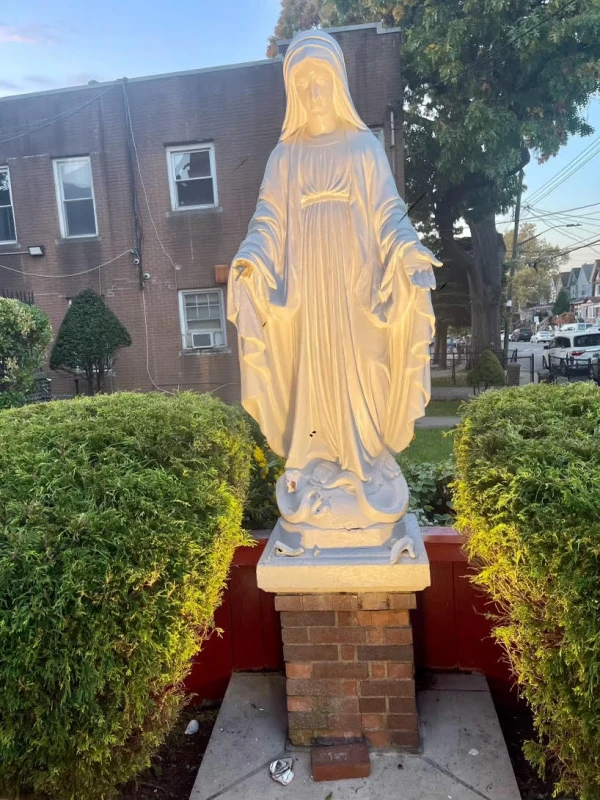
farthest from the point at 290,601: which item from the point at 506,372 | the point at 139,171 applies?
the point at 506,372

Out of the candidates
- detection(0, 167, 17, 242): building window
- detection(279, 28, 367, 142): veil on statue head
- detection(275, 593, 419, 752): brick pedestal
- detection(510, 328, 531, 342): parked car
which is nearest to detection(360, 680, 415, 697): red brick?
detection(275, 593, 419, 752): brick pedestal

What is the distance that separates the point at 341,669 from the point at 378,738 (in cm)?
34

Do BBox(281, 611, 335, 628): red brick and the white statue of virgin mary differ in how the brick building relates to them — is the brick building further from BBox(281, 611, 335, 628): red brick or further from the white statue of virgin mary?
BBox(281, 611, 335, 628): red brick

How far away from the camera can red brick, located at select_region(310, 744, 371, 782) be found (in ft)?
7.32

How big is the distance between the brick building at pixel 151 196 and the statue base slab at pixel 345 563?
10.2 m

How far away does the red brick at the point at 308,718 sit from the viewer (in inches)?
94.1

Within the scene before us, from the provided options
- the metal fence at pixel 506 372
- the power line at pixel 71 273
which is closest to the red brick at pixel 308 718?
the metal fence at pixel 506 372

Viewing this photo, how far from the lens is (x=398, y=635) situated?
232cm

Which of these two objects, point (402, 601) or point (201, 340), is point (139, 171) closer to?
point (201, 340)

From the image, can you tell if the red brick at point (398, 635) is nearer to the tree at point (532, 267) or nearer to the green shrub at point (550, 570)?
the green shrub at point (550, 570)

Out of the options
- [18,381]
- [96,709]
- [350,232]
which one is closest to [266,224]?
[350,232]

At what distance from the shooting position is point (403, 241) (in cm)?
220

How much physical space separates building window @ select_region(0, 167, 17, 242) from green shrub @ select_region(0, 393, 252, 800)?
12.1m

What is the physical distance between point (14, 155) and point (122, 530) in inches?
522
